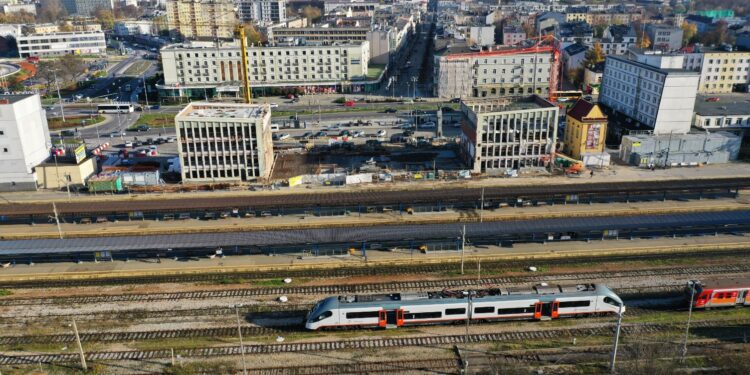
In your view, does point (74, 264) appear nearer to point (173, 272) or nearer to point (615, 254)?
point (173, 272)

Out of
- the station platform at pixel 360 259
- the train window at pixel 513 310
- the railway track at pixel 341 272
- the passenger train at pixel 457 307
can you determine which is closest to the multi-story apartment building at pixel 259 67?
the station platform at pixel 360 259

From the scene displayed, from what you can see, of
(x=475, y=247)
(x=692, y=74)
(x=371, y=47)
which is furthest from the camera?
(x=371, y=47)

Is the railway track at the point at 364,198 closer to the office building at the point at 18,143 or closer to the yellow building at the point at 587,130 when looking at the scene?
the office building at the point at 18,143

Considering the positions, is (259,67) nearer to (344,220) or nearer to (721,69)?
(344,220)

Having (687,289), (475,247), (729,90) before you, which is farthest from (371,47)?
(687,289)

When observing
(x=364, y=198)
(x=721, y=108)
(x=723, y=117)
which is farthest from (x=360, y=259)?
(x=721, y=108)

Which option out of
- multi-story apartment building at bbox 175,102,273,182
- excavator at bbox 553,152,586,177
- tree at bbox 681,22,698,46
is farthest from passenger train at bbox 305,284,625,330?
tree at bbox 681,22,698,46
